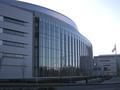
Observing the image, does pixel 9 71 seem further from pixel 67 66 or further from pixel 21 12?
pixel 67 66

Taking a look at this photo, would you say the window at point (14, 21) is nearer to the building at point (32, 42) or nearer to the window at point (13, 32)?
the building at point (32, 42)

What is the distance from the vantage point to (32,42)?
7519cm

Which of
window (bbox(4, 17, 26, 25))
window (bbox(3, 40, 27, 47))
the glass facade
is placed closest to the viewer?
window (bbox(3, 40, 27, 47))

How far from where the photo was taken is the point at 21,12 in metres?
73.8

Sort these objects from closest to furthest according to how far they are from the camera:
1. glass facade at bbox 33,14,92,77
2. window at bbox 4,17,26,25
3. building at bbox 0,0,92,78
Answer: building at bbox 0,0,92,78
window at bbox 4,17,26,25
glass facade at bbox 33,14,92,77

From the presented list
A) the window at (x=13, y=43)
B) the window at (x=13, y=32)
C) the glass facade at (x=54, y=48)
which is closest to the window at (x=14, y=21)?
the window at (x=13, y=32)

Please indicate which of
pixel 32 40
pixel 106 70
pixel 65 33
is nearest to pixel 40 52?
pixel 32 40

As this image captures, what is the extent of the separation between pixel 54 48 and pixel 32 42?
27.1 feet

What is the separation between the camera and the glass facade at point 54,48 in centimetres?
7531

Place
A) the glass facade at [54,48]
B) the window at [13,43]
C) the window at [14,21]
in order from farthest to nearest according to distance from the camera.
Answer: the glass facade at [54,48] < the window at [14,21] < the window at [13,43]

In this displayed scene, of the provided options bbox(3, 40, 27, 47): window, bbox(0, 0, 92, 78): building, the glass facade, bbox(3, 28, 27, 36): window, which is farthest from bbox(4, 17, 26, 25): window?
bbox(3, 40, 27, 47): window

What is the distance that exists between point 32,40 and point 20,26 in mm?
4945

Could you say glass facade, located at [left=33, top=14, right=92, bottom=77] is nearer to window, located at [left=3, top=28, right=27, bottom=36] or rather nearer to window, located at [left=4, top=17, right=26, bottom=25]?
window, located at [left=3, top=28, right=27, bottom=36]

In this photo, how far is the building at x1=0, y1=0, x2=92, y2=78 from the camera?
226 feet
